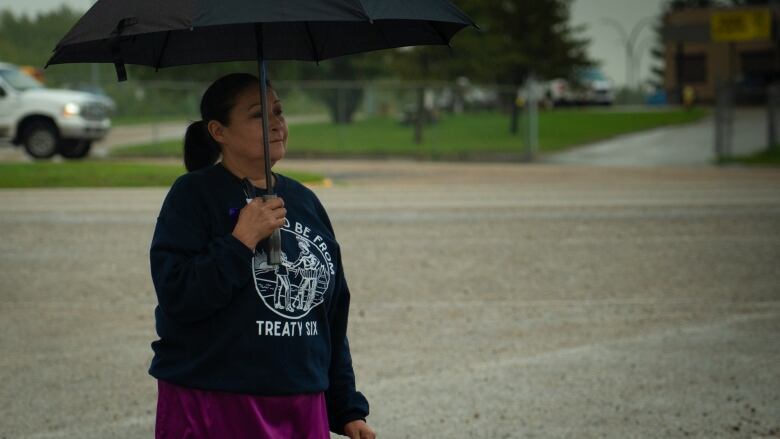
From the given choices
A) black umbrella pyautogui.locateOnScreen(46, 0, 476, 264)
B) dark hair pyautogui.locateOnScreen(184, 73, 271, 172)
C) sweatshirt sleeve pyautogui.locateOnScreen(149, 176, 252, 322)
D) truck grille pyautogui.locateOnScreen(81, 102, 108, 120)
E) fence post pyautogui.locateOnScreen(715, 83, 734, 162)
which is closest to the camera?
sweatshirt sleeve pyautogui.locateOnScreen(149, 176, 252, 322)

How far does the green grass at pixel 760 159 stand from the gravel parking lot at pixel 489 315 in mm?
9740

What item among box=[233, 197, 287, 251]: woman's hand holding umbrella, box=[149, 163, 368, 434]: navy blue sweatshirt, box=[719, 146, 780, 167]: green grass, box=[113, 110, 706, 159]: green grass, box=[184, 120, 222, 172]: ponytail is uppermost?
box=[184, 120, 222, 172]: ponytail

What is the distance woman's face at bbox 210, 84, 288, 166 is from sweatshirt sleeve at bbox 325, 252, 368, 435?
436 mm

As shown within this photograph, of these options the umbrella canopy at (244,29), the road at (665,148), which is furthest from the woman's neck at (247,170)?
the road at (665,148)

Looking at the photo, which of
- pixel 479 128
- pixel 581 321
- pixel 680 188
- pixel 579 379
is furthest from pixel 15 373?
pixel 479 128

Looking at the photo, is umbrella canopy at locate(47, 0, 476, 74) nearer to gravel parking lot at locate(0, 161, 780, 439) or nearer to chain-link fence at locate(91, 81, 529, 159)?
gravel parking lot at locate(0, 161, 780, 439)

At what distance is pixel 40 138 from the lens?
24.9 m

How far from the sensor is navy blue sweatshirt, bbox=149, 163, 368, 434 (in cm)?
303

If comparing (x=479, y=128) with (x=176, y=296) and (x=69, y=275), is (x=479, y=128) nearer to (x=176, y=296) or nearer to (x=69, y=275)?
(x=69, y=275)

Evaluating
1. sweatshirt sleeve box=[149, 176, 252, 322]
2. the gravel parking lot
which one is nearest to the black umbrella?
sweatshirt sleeve box=[149, 176, 252, 322]

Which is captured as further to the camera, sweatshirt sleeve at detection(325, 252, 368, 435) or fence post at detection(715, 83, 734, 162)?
fence post at detection(715, 83, 734, 162)

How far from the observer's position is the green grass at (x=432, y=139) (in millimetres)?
30203

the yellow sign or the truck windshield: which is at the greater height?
the yellow sign

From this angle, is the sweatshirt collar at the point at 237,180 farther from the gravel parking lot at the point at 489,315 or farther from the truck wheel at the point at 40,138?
the truck wheel at the point at 40,138
